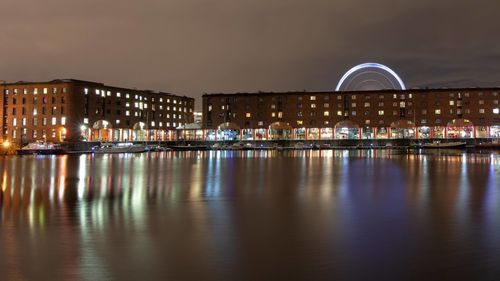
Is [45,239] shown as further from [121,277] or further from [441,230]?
[441,230]

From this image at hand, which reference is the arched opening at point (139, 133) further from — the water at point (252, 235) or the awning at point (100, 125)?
the water at point (252, 235)

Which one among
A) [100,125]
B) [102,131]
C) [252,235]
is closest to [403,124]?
[100,125]

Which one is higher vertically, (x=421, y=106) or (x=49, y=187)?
(x=421, y=106)

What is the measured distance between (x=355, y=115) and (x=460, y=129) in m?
21.8

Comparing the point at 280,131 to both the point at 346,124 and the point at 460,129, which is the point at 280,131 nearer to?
the point at 346,124

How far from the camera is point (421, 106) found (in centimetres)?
10950

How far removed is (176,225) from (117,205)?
439 centimetres

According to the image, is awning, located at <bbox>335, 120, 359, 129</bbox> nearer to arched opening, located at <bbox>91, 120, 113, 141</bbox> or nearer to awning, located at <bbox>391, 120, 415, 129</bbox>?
awning, located at <bbox>391, 120, 415, 129</bbox>

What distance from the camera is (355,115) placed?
113m

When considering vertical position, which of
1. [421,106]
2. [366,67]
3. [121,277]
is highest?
[366,67]

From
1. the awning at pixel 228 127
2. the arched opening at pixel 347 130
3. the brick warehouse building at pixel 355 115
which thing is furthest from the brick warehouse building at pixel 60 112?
the arched opening at pixel 347 130

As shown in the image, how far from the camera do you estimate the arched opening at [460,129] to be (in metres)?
105

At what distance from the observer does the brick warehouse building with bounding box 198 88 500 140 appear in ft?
349

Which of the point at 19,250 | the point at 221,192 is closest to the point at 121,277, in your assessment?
the point at 19,250
